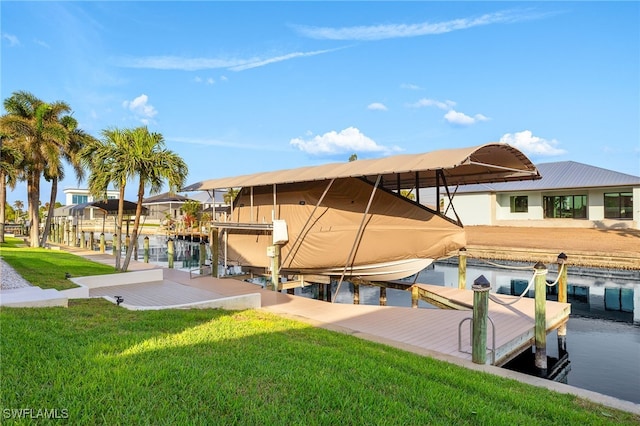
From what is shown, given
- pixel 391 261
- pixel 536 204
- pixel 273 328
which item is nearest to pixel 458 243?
pixel 391 261

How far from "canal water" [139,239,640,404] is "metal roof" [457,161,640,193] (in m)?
8.45

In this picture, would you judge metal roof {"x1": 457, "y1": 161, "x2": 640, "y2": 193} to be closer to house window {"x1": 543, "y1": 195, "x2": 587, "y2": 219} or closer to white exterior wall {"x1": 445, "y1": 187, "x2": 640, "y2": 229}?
white exterior wall {"x1": 445, "y1": 187, "x2": 640, "y2": 229}

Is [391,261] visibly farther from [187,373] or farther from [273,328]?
[187,373]

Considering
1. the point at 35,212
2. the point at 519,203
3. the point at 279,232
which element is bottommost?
the point at 279,232

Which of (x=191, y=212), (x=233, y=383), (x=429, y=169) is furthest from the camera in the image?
(x=191, y=212)

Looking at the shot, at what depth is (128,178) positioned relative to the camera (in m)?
13.2

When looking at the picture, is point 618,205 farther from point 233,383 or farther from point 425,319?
point 233,383

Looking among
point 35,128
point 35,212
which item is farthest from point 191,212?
point 35,128

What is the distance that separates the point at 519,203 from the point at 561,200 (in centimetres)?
298

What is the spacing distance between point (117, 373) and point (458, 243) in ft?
33.3

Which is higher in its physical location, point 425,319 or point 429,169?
point 429,169

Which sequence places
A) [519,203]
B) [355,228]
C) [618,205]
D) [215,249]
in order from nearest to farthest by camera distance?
[355,228], [215,249], [618,205], [519,203]

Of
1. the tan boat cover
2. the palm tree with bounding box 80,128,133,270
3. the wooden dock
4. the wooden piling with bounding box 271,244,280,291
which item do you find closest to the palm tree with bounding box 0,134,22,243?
the palm tree with bounding box 80,128,133,270

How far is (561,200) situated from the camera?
3156cm
